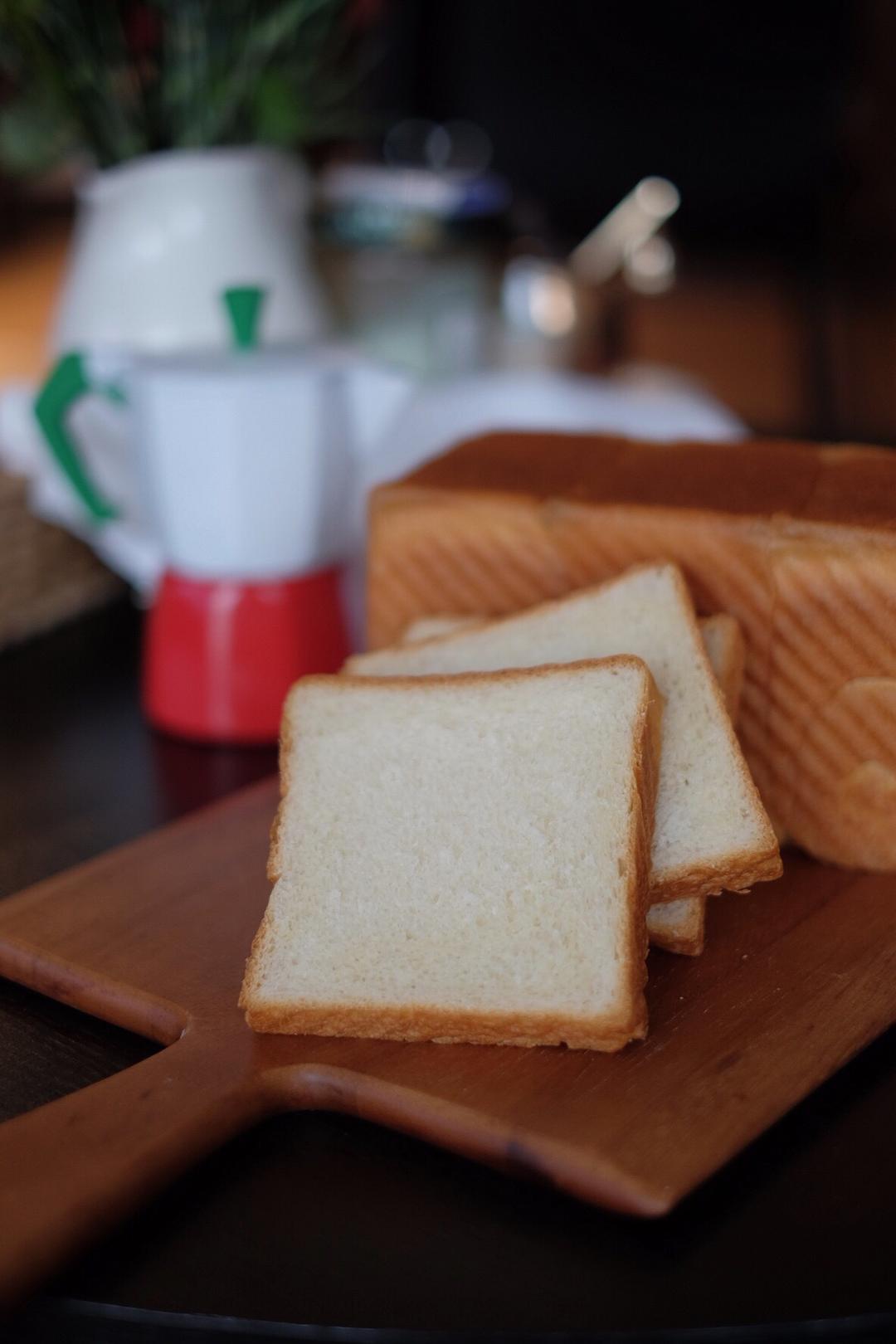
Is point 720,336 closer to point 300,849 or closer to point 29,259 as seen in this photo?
point 29,259

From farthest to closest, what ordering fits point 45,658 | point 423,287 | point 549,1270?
point 423,287 → point 45,658 → point 549,1270

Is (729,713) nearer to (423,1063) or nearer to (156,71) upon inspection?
(423,1063)

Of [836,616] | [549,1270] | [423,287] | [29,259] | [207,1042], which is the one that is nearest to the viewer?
[549,1270]

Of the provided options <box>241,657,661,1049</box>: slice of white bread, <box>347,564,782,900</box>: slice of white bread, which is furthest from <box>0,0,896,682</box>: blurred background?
<box>241,657,661,1049</box>: slice of white bread

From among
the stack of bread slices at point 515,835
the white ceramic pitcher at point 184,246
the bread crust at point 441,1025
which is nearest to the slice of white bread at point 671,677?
the stack of bread slices at point 515,835

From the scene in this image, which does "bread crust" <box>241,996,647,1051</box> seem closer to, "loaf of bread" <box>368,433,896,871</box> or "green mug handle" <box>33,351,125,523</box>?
"loaf of bread" <box>368,433,896,871</box>

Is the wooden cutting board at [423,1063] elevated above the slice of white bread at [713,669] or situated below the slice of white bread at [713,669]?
below

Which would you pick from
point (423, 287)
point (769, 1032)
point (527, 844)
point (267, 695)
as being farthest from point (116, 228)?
point (769, 1032)

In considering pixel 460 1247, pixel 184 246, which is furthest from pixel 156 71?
pixel 460 1247

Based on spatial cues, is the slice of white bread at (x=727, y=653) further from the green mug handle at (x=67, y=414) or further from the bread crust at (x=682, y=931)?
the green mug handle at (x=67, y=414)

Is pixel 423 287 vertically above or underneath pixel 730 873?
above
